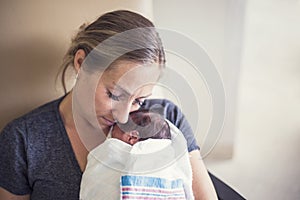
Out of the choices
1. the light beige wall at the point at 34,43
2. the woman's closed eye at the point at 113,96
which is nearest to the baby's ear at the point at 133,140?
the woman's closed eye at the point at 113,96

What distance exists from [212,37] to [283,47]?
265mm

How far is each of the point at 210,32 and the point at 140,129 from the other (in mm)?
565

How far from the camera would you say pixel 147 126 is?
3.37 ft

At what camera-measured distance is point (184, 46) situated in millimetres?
1401

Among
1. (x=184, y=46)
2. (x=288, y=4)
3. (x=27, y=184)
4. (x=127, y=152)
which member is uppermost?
(x=288, y=4)

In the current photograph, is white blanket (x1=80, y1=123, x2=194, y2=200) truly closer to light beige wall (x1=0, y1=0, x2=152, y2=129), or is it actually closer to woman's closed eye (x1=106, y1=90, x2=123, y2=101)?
woman's closed eye (x1=106, y1=90, x2=123, y2=101)

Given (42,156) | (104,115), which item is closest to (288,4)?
(104,115)

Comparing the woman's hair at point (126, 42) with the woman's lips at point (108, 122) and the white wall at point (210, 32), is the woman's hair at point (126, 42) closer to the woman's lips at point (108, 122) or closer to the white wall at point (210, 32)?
the woman's lips at point (108, 122)

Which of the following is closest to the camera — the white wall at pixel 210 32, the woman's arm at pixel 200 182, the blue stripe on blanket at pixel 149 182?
the blue stripe on blanket at pixel 149 182

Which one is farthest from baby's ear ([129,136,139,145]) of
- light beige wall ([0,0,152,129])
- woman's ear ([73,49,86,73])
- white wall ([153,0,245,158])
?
white wall ([153,0,245,158])

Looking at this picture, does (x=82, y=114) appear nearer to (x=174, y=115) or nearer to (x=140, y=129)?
(x=140, y=129)

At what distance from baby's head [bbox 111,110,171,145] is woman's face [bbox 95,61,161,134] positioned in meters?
0.03

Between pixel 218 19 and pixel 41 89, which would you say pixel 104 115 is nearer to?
pixel 41 89

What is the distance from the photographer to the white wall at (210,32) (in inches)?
55.8
